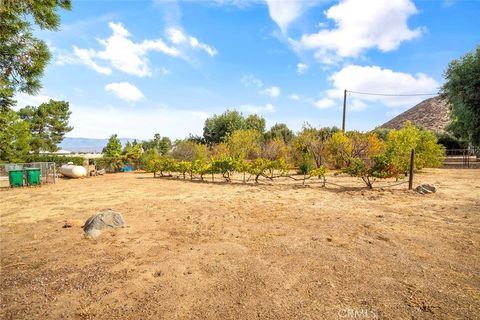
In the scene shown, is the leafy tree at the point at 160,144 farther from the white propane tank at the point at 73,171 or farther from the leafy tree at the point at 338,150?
the leafy tree at the point at 338,150

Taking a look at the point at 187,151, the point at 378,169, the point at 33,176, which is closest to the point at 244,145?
the point at 187,151

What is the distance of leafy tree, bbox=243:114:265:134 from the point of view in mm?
48284

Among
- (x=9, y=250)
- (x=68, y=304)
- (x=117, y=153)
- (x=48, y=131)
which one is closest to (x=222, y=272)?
(x=68, y=304)

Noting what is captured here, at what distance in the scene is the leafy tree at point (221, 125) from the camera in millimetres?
45781

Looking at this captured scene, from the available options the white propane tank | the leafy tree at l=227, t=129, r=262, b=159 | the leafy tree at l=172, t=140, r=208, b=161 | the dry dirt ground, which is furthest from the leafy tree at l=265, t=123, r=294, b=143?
the dry dirt ground

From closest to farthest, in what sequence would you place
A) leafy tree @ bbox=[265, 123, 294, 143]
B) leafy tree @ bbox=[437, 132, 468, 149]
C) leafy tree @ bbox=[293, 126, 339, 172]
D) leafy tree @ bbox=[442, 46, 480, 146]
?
leafy tree @ bbox=[442, 46, 480, 146]
leafy tree @ bbox=[293, 126, 339, 172]
leafy tree @ bbox=[437, 132, 468, 149]
leafy tree @ bbox=[265, 123, 294, 143]

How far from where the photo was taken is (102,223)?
6.83m

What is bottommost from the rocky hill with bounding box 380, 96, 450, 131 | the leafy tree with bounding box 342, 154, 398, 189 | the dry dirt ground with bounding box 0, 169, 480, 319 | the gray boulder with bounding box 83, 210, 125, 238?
the dry dirt ground with bounding box 0, 169, 480, 319

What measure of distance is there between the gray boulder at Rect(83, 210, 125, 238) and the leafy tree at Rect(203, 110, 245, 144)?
38399 mm

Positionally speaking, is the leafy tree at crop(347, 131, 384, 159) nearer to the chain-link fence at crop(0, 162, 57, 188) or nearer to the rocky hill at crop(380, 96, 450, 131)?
the chain-link fence at crop(0, 162, 57, 188)

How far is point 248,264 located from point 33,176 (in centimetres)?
1743

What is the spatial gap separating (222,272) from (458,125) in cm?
747

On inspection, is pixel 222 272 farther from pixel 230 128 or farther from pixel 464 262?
pixel 230 128

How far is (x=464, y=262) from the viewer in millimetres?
4797
